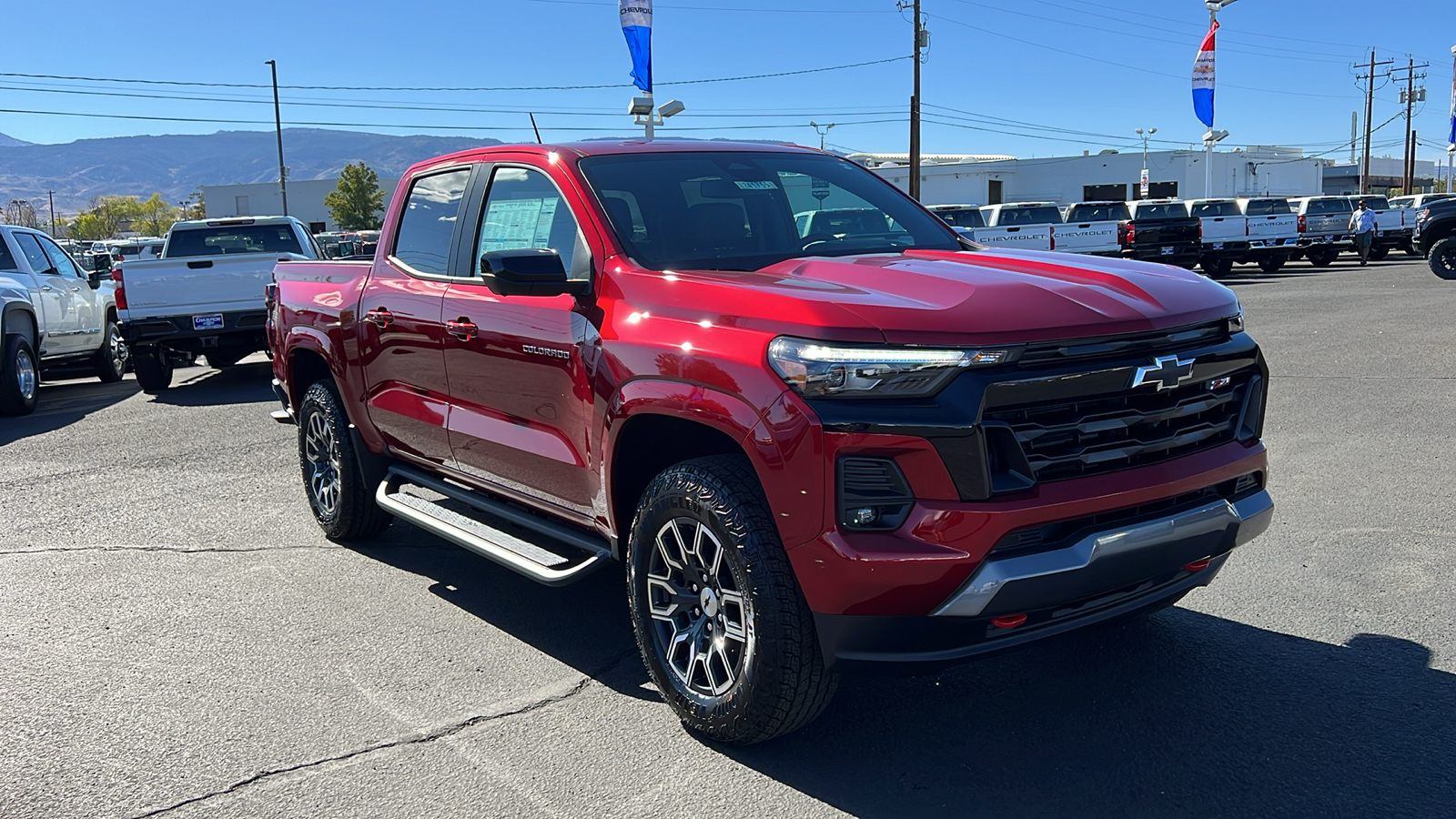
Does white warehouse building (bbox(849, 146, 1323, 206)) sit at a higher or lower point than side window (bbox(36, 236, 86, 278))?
higher

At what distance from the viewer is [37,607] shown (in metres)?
5.34

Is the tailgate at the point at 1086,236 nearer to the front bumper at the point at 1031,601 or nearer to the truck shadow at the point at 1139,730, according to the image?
the truck shadow at the point at 1139,730

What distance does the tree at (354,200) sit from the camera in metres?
94.8

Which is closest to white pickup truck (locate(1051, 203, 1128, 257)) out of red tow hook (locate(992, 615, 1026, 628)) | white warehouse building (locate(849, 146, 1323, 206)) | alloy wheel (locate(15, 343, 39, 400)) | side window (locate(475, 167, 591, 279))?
alloy wheel (locate(15, 343, 39, 400))

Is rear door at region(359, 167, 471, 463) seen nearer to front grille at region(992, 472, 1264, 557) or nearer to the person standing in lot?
front grille at region(992, 472, 1264, 557)

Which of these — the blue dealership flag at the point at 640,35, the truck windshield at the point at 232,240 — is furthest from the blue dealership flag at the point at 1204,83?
the truck windshield at the point at 232,240

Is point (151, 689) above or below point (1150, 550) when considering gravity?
below

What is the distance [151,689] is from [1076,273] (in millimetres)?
3607

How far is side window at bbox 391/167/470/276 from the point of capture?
17.2 feet

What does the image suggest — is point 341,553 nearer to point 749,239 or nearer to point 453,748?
point 453,748

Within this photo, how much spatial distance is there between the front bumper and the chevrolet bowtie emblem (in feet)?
1.28

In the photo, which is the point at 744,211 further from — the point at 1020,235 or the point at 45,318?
the point at 1020,235

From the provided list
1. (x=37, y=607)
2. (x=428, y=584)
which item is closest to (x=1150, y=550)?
(x=428, y=584)

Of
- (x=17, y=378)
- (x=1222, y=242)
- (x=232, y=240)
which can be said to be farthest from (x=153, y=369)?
(x=1222, y=242)
